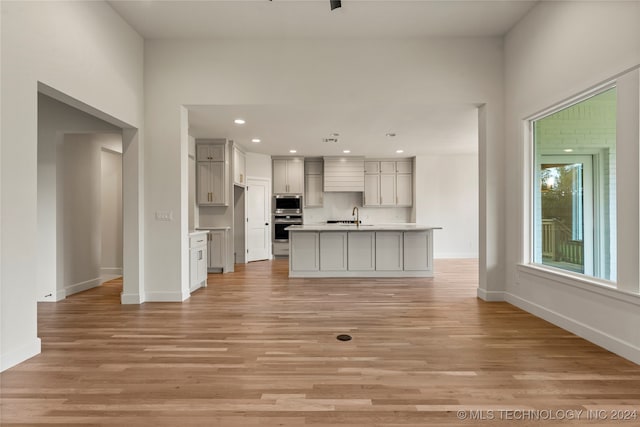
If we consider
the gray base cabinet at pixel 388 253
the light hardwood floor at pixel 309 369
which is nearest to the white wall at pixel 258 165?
the gray base cabinet at pixel 388 253

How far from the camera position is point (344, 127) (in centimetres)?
559

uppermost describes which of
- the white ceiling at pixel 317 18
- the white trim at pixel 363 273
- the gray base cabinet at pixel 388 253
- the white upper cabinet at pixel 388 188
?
the white ceiling at pixel 317 18

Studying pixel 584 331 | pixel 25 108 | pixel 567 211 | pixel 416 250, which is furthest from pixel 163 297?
pixel 567 211

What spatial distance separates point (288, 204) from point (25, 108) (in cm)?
618

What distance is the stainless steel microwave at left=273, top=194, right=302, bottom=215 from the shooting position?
8430mm

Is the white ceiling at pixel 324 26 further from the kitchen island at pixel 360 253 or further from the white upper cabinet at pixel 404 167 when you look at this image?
the white upper cabinet at pixel 404 167

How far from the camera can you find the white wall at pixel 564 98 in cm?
249

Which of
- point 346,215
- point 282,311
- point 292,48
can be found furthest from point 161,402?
point 346,215

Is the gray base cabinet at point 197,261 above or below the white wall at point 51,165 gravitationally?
below

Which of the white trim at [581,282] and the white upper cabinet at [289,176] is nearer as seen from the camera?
the white trim at [581,282]

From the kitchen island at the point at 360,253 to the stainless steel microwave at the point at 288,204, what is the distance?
104 inches

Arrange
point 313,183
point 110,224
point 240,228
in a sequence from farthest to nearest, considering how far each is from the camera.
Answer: point 313,183 < point 240,228 < point 110,224

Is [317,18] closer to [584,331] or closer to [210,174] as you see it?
[210,174]

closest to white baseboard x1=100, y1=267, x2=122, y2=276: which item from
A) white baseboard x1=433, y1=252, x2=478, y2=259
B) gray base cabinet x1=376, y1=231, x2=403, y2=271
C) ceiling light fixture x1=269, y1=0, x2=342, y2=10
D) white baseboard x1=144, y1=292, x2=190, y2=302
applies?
white baseboard x1=144, y1=292, x2=190, y2=302
